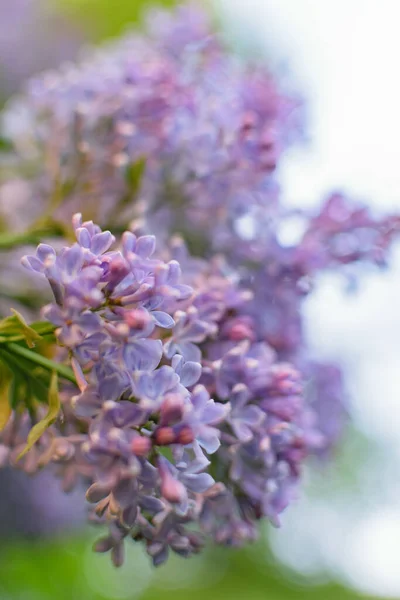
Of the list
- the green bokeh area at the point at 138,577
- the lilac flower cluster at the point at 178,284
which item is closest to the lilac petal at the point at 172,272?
the lilac flower cluster at the point at 178,284

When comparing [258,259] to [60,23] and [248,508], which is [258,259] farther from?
[60,23]

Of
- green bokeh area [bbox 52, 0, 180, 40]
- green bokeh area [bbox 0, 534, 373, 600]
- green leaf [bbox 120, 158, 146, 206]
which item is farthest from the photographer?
green bokeh area [bbox 52, 0, 180, 40]

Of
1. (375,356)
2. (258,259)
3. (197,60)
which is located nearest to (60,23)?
(197,60)

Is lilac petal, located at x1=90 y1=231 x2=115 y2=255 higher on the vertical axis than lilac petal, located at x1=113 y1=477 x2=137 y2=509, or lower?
higher

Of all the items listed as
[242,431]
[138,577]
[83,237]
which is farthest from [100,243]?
[138,577]

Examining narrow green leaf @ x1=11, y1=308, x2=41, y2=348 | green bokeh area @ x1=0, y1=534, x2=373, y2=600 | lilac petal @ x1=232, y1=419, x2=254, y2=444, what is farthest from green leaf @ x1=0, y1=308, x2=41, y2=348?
green bokeh area @ x1=0, y1=534, x2=373, y2=600

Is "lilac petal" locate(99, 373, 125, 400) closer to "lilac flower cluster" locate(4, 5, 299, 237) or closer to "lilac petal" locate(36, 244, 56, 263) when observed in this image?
"lilac petal" locate(36, 244, 56, 263)

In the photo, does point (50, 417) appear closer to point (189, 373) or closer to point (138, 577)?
point (189, 373)
